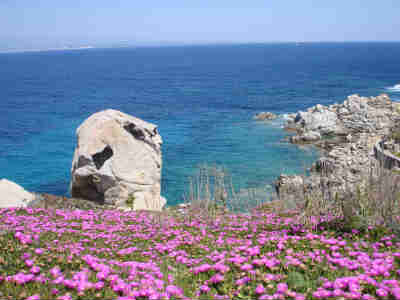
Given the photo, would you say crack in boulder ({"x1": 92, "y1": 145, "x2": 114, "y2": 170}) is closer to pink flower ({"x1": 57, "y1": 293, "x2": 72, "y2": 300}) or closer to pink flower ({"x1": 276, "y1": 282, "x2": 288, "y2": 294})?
pink flower ({"x1": 57, "y1": 293, "x2": 72, "y2": 300})

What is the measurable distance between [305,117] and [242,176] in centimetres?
1861

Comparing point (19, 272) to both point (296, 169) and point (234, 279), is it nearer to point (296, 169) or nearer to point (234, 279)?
point (234, 279)

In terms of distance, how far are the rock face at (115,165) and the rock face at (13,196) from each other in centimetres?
310

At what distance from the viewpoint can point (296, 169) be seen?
30.7 meters

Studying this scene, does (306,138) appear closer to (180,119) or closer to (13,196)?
(180,119)

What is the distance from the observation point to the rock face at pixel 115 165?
16.8 m

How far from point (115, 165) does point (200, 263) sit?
39.0ft

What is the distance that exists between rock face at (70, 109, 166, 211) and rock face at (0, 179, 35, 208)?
10.2 ft

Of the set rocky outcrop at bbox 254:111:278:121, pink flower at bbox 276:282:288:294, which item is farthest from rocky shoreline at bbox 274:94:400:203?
pink flower at bbox 276:282:288:294

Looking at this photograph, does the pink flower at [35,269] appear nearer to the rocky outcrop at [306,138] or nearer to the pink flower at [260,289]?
the pink flower at [260,289]

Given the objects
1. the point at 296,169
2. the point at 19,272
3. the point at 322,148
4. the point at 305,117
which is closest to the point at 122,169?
the point at 19,272

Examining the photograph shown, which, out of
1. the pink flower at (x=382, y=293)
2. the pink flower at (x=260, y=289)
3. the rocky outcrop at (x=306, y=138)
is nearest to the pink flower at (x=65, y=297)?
the pink flower at (x=260, y=289)

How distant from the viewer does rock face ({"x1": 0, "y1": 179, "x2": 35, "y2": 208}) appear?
13212 millimetres

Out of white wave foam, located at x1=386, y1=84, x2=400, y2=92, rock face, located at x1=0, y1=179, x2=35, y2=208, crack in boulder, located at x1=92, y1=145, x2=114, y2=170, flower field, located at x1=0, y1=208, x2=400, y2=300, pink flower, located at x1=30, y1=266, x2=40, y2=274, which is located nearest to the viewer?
flower field, located at x1=0, y1=208, x2=400, y2=300
